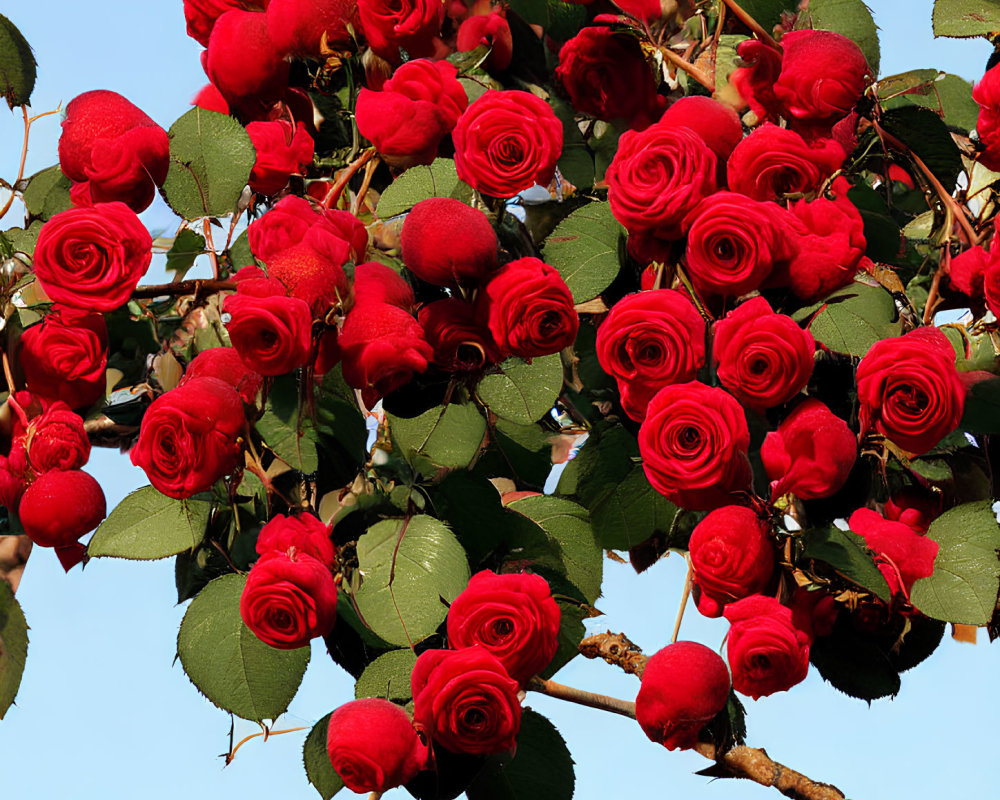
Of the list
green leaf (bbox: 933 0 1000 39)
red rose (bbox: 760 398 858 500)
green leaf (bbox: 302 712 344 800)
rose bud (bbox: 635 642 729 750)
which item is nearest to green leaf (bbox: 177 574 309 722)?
green leaf (bbox: 302 712 344 800)

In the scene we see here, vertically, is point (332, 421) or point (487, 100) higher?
point (487, 100)

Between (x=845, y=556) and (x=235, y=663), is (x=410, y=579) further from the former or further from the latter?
(x=845, y=556)

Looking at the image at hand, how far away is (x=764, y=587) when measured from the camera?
842 mm

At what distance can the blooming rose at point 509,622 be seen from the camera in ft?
2.58

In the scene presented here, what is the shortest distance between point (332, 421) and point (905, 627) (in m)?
0.46

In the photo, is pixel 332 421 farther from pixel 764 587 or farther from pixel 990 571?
pixel 990 571

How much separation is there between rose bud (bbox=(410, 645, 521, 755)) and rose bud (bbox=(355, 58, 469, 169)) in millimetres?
412

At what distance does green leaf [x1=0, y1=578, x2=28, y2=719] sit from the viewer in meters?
1.00

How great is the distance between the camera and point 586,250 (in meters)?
0.94

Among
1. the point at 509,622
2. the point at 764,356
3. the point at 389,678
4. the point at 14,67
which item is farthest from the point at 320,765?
the point at 14,67

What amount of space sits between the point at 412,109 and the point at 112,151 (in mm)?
229

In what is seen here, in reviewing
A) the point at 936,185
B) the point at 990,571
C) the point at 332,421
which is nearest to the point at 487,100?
the point at 332,421

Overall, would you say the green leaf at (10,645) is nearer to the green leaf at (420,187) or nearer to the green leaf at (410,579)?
A: the green leaf at (410,579)

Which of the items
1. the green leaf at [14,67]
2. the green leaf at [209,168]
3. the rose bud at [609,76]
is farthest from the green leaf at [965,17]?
the green leaf at [14,67]
